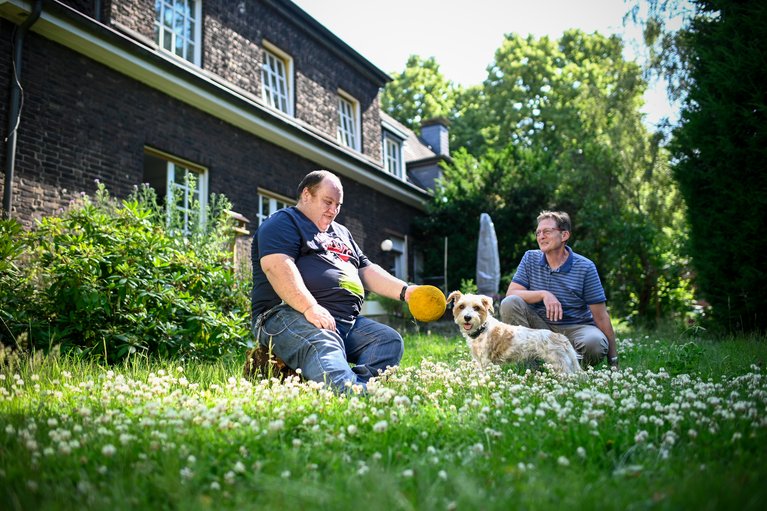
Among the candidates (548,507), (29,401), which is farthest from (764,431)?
(29,401)

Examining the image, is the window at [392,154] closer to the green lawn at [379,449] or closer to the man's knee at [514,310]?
the man's knee at [514,310]

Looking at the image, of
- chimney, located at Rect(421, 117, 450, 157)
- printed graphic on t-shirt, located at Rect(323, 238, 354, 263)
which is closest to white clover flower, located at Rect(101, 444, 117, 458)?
printed graphic on t-shirt, located at Rect(323, 238, 354, 263)

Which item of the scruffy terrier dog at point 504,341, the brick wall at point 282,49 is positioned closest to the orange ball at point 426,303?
the scruffy terrier dog at point 504,341

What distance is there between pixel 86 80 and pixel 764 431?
9.47m

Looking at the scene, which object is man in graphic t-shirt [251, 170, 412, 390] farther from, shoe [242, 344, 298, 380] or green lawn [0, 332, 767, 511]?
green lawn [0, 332, 767, 511]

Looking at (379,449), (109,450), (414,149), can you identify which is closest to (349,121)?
(414,149)

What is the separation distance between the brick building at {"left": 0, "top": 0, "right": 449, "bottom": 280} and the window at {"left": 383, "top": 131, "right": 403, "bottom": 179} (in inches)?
40.5

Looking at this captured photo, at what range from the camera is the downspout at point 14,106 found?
24.3 feet

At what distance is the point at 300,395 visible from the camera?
346 centimetres

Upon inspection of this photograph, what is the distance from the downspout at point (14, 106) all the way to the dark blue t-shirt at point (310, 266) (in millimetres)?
4882

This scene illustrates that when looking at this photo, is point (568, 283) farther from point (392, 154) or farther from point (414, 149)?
point (414, 149)

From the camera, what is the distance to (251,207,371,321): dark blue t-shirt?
4301 mm

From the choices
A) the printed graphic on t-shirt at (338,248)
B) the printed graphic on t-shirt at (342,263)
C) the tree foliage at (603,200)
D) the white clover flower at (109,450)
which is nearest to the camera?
the white clover flower at (109,450)

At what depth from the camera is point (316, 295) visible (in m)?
4.43
